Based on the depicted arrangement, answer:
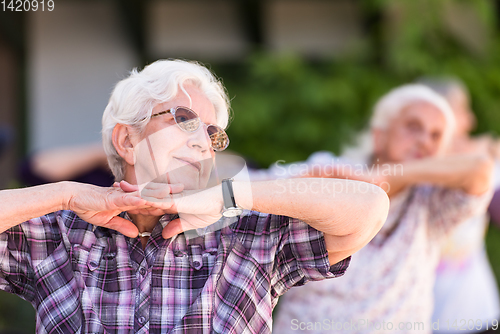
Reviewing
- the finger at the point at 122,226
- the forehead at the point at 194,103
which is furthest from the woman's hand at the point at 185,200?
the forehead at the point at 194,103

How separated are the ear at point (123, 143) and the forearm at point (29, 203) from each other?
0.20 m

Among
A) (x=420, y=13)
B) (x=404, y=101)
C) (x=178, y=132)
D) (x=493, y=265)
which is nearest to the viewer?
(x=178, y=132)

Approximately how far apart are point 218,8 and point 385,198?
366 cm

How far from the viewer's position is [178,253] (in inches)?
45.4

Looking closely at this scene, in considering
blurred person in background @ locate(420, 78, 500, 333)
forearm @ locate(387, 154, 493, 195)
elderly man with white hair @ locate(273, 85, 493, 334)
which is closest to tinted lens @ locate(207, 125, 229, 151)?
elderly man with white hair @ locate(273, 85, 493, 334)

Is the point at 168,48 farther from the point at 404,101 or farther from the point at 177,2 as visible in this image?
the point at 404,101

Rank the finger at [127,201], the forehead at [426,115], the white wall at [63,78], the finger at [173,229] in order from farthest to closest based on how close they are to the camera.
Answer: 1. the white wall at [63,78]
2. the forehead at [426,115]
3. the finger at [173,229]
4. the finger at [127,201]

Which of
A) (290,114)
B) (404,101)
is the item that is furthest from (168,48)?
(404,101)

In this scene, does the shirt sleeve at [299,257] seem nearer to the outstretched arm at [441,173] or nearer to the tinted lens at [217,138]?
the tinted lens at [217,138]

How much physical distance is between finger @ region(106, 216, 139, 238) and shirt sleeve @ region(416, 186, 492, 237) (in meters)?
1.21

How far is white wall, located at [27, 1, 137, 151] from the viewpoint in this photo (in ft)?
12.7

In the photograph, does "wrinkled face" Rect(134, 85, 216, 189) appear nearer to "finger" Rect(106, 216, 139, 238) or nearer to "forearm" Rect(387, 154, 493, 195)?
"finger" Rect(106, 216, 139, 238)

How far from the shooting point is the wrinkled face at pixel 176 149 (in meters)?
1.12

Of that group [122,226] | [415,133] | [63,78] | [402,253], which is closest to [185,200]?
[122,226]
